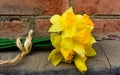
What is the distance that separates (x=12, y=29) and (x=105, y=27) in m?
0.34

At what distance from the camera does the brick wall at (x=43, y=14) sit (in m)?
1.03

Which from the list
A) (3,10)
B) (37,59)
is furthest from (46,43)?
(3,10)

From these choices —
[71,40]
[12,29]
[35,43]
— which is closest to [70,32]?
[71,40]

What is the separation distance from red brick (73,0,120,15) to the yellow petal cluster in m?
0.15

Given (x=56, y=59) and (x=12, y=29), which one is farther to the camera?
(x=12, y=29)

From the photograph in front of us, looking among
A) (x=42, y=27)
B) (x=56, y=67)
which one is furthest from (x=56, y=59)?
(x=42, y=27)

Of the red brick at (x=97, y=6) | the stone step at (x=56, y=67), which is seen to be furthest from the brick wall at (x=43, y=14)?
the stone step at (x=56, y=67)

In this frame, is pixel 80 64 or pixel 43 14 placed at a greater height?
pixel 43 14

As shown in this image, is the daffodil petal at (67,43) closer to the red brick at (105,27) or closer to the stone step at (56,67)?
the stone step at (56,67)

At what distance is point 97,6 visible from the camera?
104 cm

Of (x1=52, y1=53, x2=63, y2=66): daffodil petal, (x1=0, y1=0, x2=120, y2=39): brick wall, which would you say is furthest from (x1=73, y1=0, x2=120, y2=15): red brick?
(x1=52, y1=53, x2=63, y2=66): daffodil petal

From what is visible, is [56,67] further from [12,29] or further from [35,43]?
[12,29]

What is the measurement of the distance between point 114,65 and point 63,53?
16cm

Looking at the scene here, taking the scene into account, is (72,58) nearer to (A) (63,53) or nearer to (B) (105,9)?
(A) (63,53)
